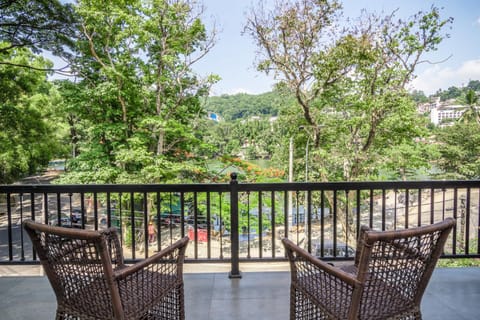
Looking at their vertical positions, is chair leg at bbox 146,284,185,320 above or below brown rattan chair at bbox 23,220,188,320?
below

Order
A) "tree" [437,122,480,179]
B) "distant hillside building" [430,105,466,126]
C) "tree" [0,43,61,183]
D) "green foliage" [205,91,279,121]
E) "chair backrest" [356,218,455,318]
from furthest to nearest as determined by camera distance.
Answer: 1. "distant hillside building" [430,105,466,126]
2. "tree" [437,122,480,179]
3. "green foliage" [205,91,279,121]
4. "tree" [0,43,61,183]
5. "chair backrest" [356,218,455,318]

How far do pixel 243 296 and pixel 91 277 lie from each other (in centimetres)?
124

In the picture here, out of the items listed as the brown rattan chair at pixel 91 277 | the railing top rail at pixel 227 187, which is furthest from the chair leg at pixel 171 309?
the railing top rail at pixel 227 187

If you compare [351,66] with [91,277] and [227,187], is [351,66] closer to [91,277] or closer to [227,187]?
[227,187]

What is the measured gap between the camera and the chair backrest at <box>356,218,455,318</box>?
Answer: 1144 millimetres

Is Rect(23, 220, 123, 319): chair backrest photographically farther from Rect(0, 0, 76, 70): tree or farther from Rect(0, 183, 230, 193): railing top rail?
Rect(0, 0, 76, 70): tree

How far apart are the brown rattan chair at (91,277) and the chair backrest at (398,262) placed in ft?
2.91

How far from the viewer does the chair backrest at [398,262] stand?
1144mm

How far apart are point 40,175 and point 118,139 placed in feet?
28.3

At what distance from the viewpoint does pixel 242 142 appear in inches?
584

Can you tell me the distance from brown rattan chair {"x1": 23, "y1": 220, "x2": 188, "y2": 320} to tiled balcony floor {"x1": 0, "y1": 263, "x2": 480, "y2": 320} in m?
0.67

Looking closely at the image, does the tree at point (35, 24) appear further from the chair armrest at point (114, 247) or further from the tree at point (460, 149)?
the tree at point (460, 149)

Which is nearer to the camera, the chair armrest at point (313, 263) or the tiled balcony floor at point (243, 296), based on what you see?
the chair armrest at point (313, 263)

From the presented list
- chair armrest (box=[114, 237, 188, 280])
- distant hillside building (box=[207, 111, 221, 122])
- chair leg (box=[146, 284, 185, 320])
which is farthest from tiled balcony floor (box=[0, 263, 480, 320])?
distant hillside building (box=[207, 111, 221, 122])
